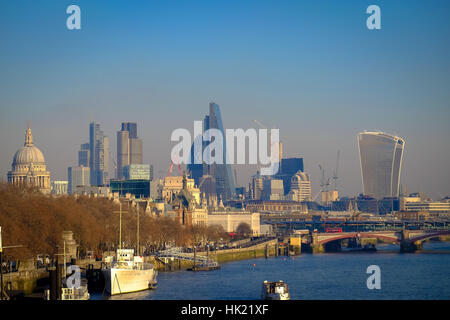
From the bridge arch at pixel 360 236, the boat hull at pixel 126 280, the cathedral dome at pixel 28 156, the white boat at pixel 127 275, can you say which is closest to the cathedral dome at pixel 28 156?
the cathedral dome at pixel 28 156

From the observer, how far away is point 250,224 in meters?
180

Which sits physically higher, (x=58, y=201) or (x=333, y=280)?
(x=58, y=201)

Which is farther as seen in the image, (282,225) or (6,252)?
(282,225)

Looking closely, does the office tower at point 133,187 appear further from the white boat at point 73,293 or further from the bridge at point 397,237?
the white boat at point 73,293

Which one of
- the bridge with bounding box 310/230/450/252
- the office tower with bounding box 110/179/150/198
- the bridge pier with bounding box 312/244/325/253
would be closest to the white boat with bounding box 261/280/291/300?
the bridge with bounding box 310/230/450/252

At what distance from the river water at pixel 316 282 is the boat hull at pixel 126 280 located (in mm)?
848

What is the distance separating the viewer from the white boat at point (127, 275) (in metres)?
54.7

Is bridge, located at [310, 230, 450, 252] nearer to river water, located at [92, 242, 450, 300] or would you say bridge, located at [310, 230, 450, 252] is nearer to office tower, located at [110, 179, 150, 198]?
river water, located at [92, 242, 450, 300]

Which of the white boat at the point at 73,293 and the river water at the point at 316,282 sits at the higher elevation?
the white boat at the point at 73,293

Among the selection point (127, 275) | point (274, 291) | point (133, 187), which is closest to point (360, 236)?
point (133, 187)
